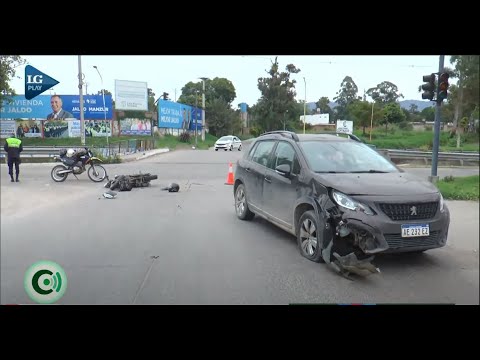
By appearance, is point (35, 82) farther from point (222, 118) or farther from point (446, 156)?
point (446, 156)

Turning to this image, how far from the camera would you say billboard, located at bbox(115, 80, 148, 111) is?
308 centimetres

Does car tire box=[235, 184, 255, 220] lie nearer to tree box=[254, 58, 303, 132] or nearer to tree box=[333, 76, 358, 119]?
tree box=[254, 58, 303, 132]

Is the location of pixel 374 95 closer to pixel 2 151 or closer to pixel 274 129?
pixel 274 129

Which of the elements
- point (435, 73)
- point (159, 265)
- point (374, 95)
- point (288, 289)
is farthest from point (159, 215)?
point (435, 73)

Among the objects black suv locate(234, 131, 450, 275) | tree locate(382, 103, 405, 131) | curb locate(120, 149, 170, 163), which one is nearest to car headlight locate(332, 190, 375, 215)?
black suv locate(234, 131, 450, 275)

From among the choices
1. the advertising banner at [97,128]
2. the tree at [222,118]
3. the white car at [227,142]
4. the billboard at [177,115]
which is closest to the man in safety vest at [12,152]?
the advertising banner at [97,128]

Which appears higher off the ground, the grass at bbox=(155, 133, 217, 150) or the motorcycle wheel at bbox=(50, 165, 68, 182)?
the grass at bbox=(155, 133, 217, 150)

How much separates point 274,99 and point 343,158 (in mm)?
1442

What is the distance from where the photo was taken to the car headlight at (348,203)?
356 cm

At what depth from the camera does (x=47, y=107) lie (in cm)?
294

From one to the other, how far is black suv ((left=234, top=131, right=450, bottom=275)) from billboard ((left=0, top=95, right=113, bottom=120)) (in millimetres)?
2195

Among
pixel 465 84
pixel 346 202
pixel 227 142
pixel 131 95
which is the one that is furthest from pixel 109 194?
pixel 465 84

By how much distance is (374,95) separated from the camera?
3.15m

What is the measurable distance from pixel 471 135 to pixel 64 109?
2843mm
